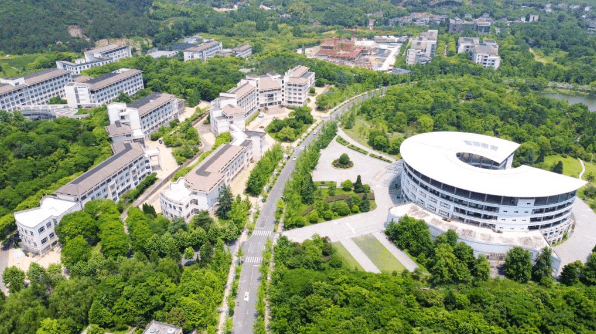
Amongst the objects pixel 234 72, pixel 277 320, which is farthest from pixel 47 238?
pixel 234 72

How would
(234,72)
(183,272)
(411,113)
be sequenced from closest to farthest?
1. (183,272)
2. (411,113)
3. (234,72)

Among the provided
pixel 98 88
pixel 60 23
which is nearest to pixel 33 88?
pixel 98 88

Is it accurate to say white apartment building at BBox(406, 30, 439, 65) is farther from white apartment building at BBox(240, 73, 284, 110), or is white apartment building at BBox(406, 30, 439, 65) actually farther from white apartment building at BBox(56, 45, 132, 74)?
white apartment building at BBox(56, 45, 132, 74)

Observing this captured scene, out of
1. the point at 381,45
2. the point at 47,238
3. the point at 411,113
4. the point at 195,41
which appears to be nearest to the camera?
the point at 47,238

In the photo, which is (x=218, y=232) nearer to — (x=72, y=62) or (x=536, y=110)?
(x=536, y=110)

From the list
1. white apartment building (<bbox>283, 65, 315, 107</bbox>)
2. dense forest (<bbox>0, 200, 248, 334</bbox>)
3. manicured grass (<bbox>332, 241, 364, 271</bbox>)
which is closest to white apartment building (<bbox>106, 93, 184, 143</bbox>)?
dense forest (<bbox>0, 200, 248, 334</bbox>)

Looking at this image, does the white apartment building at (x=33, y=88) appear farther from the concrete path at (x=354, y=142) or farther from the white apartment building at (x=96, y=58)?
the concrete path at (x=354, y=142)

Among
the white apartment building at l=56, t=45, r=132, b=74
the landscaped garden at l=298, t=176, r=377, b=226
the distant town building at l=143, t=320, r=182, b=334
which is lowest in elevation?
the landscaped garden at l=298, t=176, r=377, b=226
